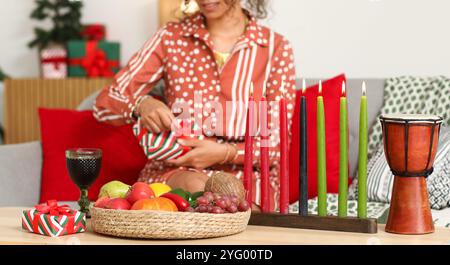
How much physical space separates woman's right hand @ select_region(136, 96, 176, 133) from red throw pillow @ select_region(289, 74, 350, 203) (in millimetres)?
519

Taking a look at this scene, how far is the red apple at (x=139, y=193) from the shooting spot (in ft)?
5.19

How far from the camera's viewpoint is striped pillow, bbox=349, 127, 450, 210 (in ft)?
7.61

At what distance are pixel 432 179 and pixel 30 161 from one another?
132 centimetres

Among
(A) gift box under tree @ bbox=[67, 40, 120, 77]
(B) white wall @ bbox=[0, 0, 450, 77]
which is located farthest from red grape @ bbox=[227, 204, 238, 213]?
(A) gift box under tree @ bbox=[67, 40, 120, 77]

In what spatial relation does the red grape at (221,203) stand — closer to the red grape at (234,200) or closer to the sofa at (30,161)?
the red grape at (234,200)

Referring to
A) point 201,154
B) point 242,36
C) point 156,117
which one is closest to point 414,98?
point 242,36

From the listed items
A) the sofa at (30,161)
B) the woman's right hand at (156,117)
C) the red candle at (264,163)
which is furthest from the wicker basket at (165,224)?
the sofa at (30,161)

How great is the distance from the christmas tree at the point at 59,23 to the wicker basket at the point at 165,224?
269 cm

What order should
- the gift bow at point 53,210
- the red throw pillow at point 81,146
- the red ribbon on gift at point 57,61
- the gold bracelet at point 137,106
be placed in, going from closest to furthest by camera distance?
the gift bow at point 53,210 → the gold bracelet at point 137,106 → the red throw pillow at point 81,146 → the red ribbon on gift at point 57,61

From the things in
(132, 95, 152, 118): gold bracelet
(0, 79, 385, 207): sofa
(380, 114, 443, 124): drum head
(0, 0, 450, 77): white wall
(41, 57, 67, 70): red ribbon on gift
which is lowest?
(0, 79, 385, 207): sofa

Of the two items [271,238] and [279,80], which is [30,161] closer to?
[279,80]

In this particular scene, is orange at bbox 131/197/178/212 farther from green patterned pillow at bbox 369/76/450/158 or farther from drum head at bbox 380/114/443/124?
green patterned pillow at bbox 369/76/450/158

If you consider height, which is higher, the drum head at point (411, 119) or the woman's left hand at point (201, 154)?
the drum head at point (411, 119)

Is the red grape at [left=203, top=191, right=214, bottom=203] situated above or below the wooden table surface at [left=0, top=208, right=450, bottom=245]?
above
